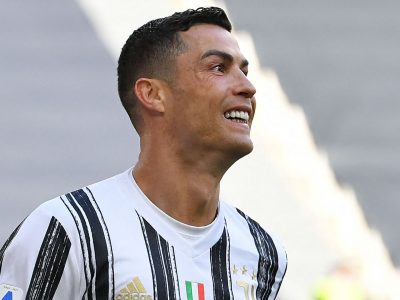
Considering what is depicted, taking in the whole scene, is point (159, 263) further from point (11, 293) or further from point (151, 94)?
point (151, 94)

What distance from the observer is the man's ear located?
9.39ft

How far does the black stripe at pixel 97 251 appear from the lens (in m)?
2.56

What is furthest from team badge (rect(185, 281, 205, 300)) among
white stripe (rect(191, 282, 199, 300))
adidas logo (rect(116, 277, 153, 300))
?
adidas logo (rect(116, 277, 153, 300))

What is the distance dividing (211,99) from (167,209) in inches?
11.8

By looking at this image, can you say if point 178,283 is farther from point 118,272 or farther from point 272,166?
point 272,166

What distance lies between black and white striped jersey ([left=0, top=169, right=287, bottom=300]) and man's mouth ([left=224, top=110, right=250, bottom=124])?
29cm

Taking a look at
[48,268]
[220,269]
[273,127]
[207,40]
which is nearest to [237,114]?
[207,40]

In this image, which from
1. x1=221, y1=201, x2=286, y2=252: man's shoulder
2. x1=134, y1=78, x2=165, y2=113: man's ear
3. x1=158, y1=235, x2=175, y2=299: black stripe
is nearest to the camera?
x1=158, y1=235, x2=175, y2=299: black stripe

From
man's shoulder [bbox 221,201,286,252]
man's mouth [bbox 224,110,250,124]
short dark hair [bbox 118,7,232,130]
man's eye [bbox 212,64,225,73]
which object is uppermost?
short dark hair [bbox 118,7,232,130]

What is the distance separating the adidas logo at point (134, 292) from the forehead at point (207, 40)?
0.63 metres

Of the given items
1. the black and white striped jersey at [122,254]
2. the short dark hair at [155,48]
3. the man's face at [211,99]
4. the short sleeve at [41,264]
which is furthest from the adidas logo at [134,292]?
the short dark hair at [155,48]

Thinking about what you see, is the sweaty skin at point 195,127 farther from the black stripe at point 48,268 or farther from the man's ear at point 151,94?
the black stripe at point 48,268

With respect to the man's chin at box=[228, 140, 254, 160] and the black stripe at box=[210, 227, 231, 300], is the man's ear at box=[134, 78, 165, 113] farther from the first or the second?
the black stripe at box=[210, 227, 231, 300]

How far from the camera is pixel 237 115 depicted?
278 centimetres
